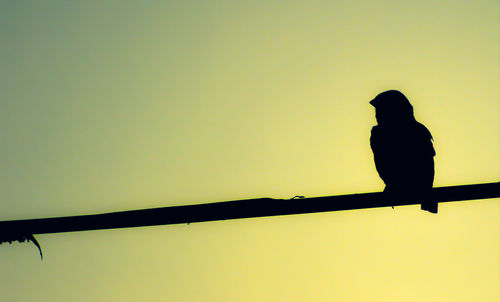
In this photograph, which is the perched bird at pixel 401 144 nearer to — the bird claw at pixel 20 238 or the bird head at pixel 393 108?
the bird head at pixel 393 108

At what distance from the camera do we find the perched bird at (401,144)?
4.59m

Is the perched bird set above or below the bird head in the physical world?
below

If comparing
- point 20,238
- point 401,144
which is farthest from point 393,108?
point 20,238

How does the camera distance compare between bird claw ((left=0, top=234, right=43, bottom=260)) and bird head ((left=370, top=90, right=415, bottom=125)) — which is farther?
bird head ((left=370, top=90, right=415, bottom=125))

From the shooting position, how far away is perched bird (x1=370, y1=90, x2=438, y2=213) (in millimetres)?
4594

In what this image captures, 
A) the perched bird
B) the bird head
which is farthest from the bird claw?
the bird head

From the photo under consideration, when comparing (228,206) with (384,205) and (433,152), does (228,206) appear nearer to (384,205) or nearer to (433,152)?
(384,205)

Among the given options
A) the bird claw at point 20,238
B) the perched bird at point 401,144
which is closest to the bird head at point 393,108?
the perched bird at point 401,144

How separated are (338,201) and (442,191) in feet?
1.48

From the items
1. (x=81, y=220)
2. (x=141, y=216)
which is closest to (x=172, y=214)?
(x=141, y=216)

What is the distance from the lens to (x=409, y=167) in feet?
15.2

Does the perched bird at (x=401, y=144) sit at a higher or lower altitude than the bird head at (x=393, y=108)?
lower

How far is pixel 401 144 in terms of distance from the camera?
4664 mm

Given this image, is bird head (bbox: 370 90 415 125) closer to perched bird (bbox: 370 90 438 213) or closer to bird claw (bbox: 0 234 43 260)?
perched bird (bbox: 370 90 438 213)
